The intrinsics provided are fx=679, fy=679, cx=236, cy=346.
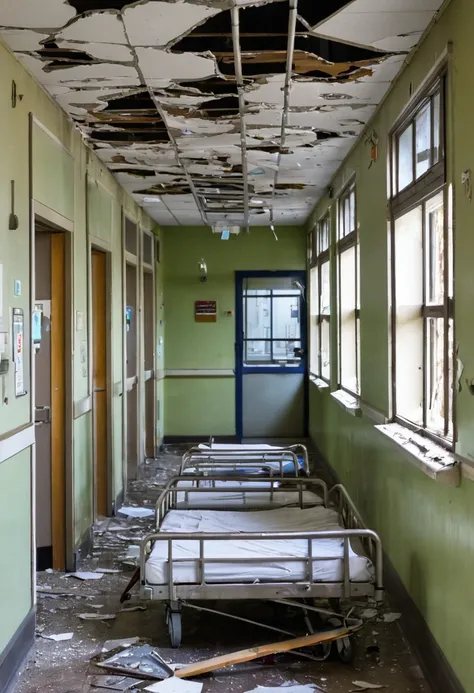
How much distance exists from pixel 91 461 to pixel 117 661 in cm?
192

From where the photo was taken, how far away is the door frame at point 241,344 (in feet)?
30.0

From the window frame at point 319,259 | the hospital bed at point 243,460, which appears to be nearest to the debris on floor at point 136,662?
the hospital bed at point 243,460

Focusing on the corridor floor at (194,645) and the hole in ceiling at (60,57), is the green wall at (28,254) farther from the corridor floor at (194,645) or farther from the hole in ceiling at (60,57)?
the corridor floor at (194,645)

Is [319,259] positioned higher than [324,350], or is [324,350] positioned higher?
[319,259]

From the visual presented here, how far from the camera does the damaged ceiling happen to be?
2850 mm

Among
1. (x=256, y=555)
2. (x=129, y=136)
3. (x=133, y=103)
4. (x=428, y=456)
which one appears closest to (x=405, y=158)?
(x=133, y=103)

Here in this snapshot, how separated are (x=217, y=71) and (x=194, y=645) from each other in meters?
2.88

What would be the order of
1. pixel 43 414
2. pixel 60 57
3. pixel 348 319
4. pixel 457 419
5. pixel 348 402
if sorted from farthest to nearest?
pixel 348 319, pixel 348 402, pixel 43 414, pixel 60 57, pixel 457 419

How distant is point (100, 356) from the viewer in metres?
5.66

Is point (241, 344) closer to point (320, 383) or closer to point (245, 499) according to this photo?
point (320, 383)

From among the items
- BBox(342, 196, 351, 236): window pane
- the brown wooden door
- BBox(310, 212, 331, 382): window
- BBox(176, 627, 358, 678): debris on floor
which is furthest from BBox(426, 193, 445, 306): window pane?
BBox(310, 212, 331, 382): window

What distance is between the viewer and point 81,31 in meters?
2.98

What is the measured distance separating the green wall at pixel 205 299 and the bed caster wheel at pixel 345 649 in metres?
6.08

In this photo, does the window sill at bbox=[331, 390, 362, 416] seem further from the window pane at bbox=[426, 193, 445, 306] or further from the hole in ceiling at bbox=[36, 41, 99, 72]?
the hole in ceiling at bbox=[36, 41, 99, 72]
